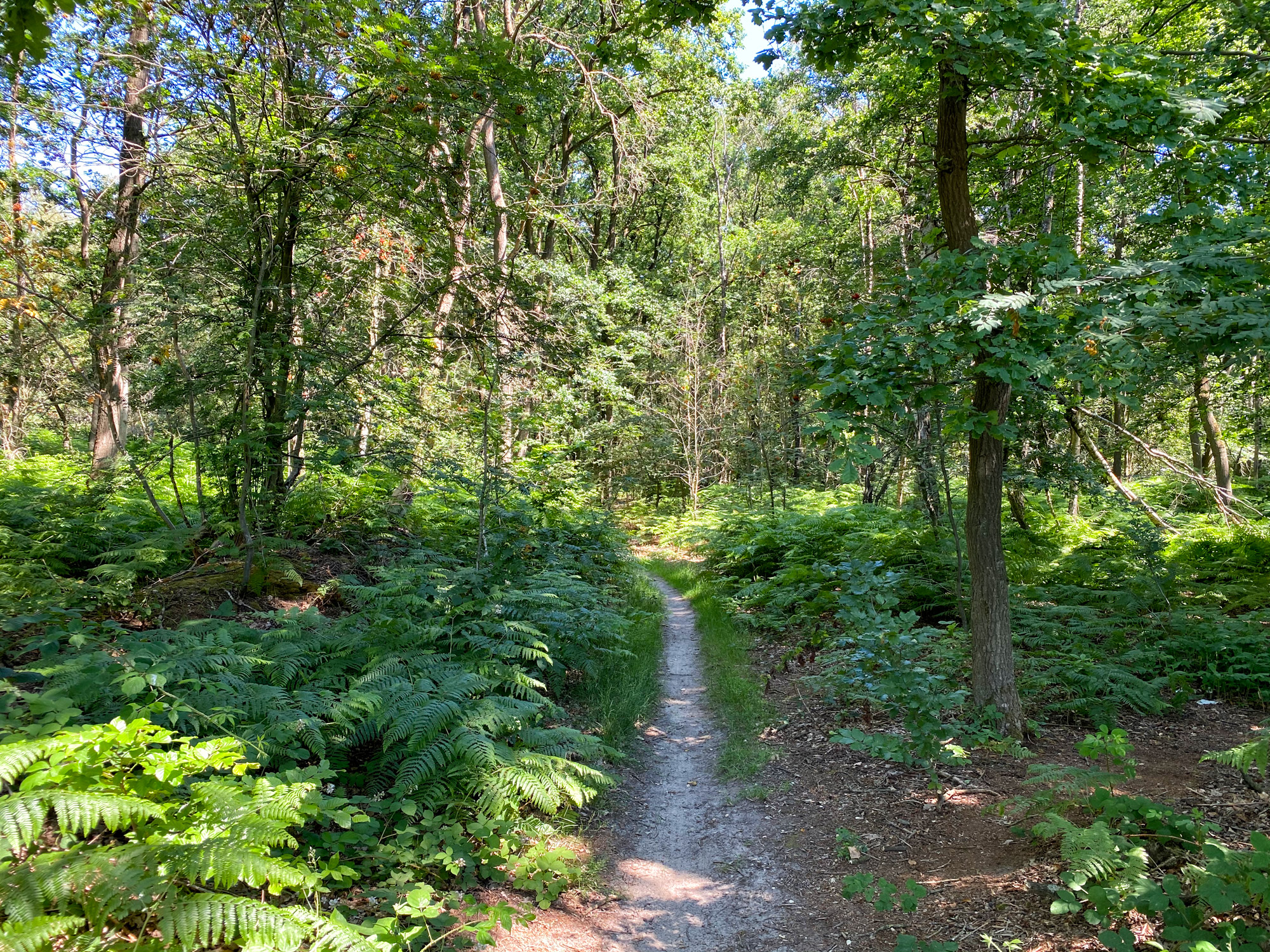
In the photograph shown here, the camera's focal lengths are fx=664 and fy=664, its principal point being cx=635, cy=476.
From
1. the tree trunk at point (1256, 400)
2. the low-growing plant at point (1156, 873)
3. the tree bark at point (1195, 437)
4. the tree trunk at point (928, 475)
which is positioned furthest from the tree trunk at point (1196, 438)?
the low-growing plant at point (1156, 873)

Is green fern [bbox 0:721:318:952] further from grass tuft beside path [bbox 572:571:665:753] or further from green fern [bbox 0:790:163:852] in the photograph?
grass tuft beside path [bbox 572:571:665:753]

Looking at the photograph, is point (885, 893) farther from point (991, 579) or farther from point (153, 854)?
point (153, 854)

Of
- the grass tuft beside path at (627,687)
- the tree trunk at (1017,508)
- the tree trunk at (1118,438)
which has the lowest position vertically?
the grass tuft beside path at (627,687)

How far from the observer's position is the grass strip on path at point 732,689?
556cm

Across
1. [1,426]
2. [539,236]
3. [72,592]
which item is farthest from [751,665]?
[1,426]

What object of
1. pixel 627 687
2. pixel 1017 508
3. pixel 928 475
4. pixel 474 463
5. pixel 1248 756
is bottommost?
pixel 627 687

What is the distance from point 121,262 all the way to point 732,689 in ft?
30.0

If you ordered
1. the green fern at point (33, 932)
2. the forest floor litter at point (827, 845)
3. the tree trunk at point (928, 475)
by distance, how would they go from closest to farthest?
the green fern at point (33, 932) → the forest floor litter at point (827, 845) → the tree trunk at point (928, 475)

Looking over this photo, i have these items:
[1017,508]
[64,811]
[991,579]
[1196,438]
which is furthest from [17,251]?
[1196,438]

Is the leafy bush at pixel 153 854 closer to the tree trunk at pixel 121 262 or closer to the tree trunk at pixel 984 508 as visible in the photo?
the tree trunk at pixel 984 508

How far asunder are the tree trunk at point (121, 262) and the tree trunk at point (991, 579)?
24.0ft

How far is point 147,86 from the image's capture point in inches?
241

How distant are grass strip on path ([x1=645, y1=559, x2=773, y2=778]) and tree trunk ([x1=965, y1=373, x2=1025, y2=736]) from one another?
1.87m

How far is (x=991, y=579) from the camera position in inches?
201
